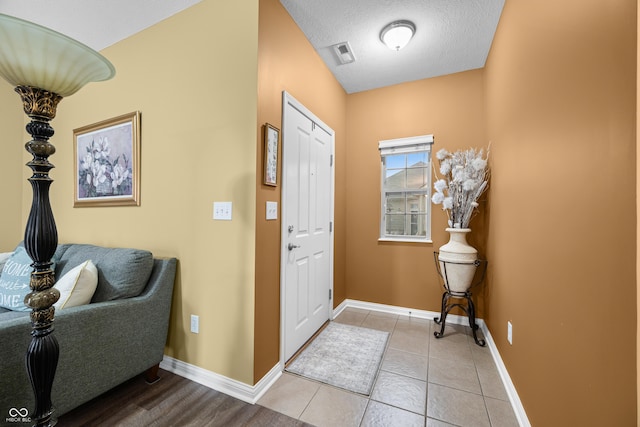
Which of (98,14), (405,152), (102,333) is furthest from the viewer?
(405,152)

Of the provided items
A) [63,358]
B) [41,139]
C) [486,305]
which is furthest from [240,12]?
[486,305]

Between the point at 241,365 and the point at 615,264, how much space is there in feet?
6.12

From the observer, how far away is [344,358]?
6.67 ft

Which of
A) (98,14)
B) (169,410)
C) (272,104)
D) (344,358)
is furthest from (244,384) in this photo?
(98,14)

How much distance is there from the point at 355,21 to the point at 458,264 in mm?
2289

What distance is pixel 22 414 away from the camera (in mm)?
1119

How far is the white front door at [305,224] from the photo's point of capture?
194 cm

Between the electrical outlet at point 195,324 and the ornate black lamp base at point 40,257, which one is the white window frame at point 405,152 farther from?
the ornate black lamp base at point 40,257

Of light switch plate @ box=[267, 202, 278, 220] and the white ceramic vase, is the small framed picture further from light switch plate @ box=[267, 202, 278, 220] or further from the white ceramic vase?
the white ceramic vase

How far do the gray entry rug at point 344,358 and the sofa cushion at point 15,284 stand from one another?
1924 millimetres

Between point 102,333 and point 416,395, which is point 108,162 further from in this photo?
point 416,395

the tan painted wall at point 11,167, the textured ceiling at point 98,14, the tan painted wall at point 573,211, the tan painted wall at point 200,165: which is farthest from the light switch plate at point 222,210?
the tan painted wall at point 11,167

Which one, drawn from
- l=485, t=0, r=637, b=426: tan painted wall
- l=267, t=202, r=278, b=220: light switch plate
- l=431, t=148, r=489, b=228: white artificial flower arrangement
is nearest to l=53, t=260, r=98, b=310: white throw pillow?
l=267, t=202, r=278, b=220: light switch plate

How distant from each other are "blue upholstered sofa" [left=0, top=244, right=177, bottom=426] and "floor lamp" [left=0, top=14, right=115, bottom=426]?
245 millimetres
